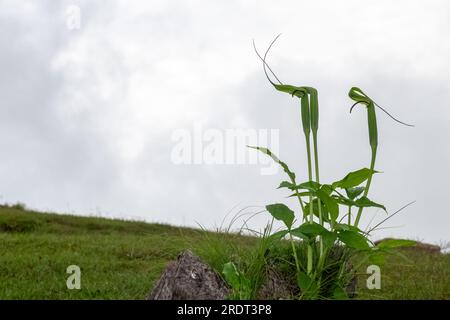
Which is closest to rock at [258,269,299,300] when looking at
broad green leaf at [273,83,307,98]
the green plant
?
the green plant

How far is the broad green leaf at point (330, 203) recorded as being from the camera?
501 cm

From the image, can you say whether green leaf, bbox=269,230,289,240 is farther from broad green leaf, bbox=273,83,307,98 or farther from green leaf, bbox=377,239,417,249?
broad green leaf, bbox=273,83,307,98

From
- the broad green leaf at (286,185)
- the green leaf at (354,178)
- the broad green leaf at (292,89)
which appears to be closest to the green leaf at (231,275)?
the broad green leaf at (286,185)

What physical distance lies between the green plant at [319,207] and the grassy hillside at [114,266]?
0.65 m

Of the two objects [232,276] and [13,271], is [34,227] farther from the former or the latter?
[232,276]

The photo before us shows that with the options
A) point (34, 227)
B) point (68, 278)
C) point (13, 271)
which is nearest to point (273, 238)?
point (68, 278)

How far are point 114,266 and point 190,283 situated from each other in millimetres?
5367

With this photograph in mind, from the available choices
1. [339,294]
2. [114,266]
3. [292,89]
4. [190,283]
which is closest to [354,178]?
[292,89]

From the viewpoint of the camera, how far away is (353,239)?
5.08 meters

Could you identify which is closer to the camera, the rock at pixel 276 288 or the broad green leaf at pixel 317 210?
the rock at pixel 276 288

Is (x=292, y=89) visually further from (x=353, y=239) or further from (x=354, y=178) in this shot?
(x=353, y=239)

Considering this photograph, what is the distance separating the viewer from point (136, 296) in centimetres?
743

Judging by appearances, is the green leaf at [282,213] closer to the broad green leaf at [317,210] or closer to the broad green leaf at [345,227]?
the broad green leaf at [317,210]

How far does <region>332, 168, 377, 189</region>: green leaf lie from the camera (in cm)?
513
